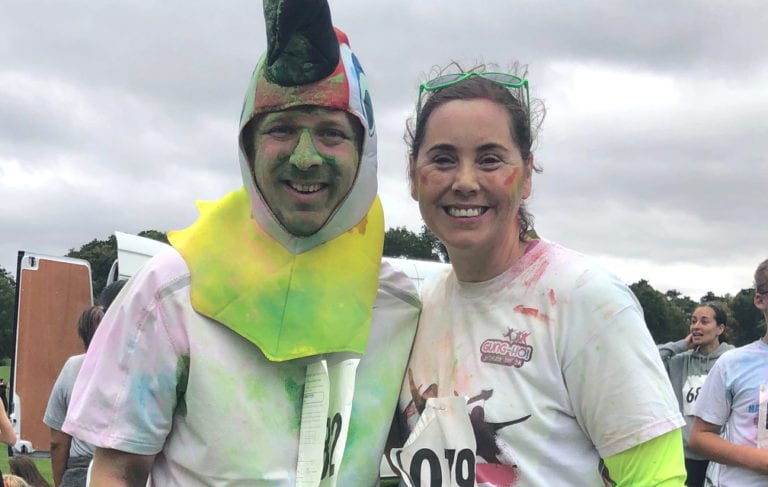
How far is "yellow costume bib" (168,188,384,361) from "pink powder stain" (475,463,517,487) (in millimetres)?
426

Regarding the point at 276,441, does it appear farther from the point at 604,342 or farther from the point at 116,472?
the point at 604,342

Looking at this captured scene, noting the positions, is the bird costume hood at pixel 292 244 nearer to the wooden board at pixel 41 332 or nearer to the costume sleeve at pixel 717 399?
the costume sleeve at pixel 717 399

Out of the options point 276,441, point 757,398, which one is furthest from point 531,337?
point 757,398

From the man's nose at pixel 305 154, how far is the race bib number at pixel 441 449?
0.66 meters

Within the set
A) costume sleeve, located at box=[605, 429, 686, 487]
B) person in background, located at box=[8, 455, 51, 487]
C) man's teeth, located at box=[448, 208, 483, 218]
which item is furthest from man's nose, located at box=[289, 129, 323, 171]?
person in background, located at box=[8, 455, 51, 487]

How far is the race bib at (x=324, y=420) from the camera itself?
1947mm

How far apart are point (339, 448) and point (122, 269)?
4055mm

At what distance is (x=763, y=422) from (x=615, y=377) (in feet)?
7.68

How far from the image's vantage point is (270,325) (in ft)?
6.52

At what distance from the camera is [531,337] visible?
1.92 meters

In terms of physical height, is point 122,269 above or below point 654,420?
above

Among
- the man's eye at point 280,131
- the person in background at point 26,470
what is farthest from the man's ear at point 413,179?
the person in background at point 26,470

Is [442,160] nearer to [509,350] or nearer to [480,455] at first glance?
[509,350]

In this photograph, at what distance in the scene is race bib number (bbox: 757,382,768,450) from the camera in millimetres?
3714
